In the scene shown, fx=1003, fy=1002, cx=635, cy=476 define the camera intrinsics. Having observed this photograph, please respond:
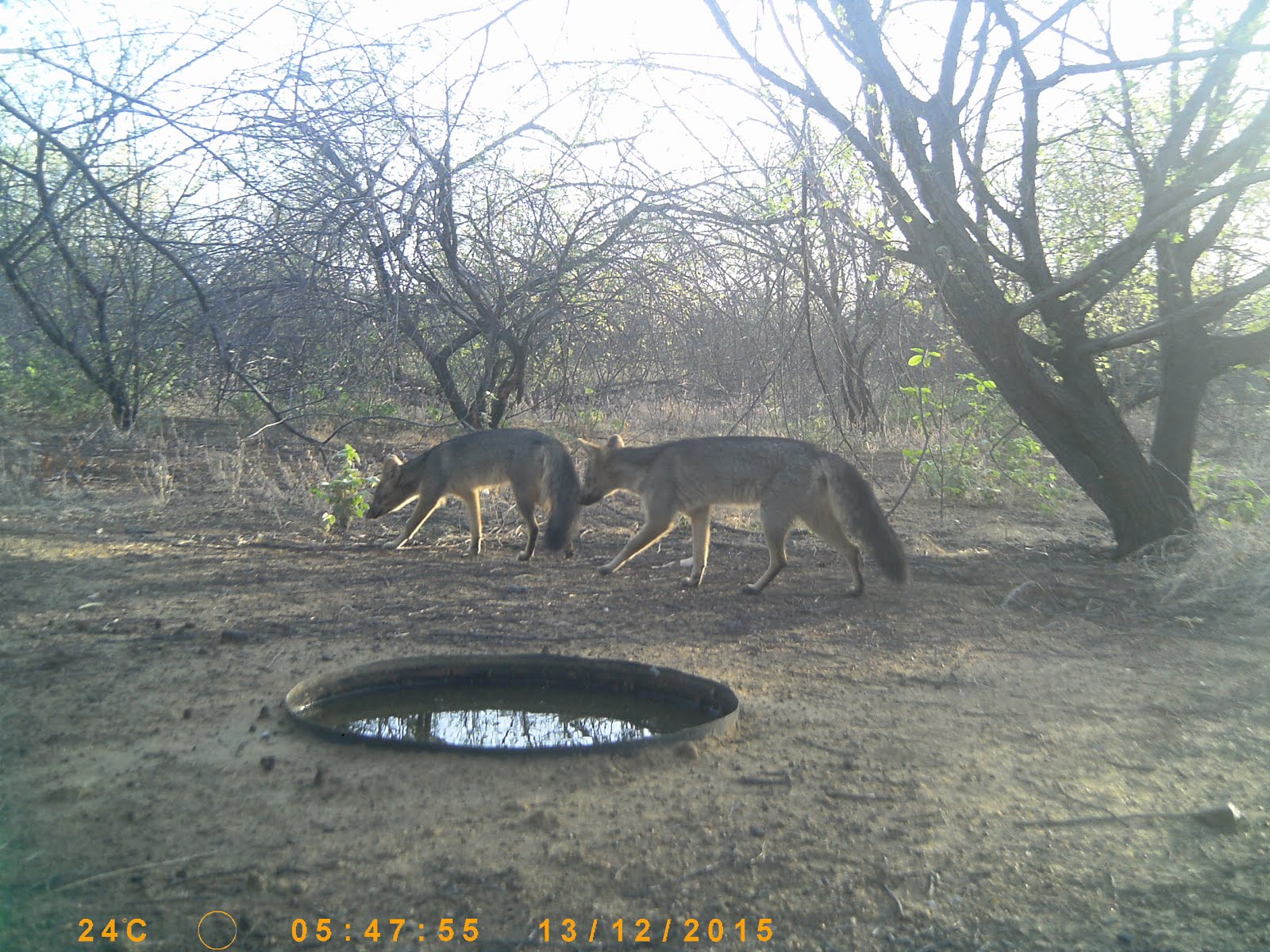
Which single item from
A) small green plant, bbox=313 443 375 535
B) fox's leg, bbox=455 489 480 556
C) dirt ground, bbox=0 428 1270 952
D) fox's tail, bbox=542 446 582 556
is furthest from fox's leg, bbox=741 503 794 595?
small green plant, bbox=313 443 375 535

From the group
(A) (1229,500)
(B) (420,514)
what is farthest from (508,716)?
(A) (1229,500)

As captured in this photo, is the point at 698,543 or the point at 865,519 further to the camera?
the point at 698,543

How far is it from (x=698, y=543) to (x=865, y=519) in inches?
56.6

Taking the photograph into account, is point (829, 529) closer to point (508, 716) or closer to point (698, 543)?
point (698, 543)

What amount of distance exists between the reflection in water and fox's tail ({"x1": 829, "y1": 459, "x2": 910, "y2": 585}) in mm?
3092

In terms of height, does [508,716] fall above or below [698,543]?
below

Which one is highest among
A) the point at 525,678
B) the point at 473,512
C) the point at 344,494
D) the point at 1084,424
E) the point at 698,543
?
the point at 1084,424

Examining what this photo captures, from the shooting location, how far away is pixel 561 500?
30.2 feet

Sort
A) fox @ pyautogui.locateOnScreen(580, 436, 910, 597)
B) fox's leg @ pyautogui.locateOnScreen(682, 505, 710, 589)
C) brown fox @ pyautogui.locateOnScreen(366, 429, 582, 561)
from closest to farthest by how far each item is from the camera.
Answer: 1. fox @ pyautogui.locateOnScreen(580, 436, 910, 597)
2. fox's leg @ pyautogui.locateOnScreen(682, 505, 710, 589)
3. brown fox @ pyautogui.locateOnScreen(366, 429, 582, 561)

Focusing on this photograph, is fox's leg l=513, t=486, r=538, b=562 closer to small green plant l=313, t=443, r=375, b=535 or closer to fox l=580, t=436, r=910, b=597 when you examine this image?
fox l=580, t=436, r=910, b=597

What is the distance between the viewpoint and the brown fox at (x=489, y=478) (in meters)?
9.28

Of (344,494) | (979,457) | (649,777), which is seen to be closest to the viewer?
(649,777)

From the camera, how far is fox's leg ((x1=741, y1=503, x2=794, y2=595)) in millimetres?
8070

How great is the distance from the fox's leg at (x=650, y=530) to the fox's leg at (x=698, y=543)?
21 cm
